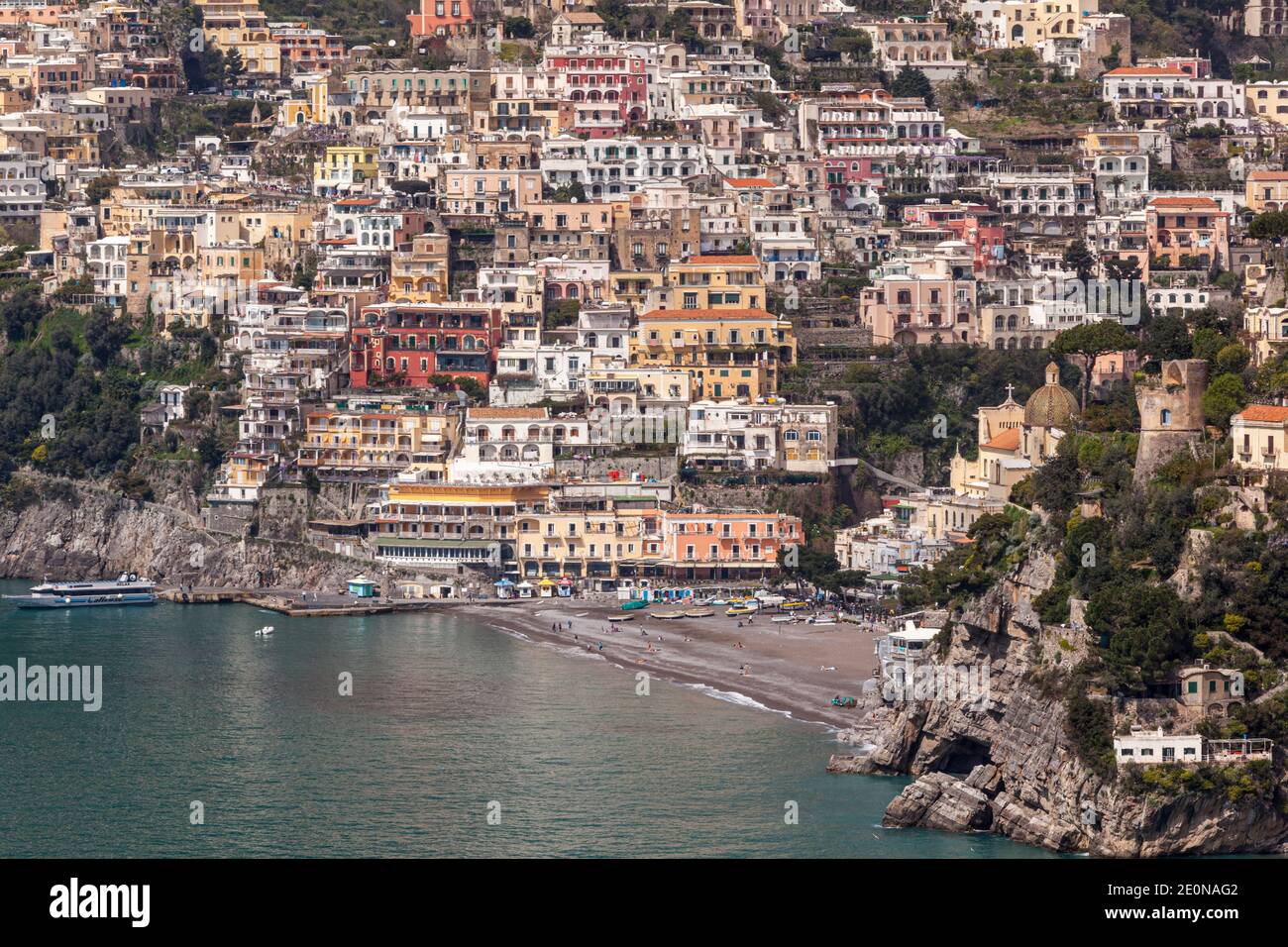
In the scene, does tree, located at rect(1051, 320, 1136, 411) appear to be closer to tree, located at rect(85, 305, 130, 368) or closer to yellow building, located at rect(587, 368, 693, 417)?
yellow building, located at rect(587, 368, 693, 417)

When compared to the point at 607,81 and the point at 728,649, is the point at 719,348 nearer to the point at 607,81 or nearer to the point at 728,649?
the point at 728,649

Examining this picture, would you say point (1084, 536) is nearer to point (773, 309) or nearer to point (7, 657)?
point (7, 657)

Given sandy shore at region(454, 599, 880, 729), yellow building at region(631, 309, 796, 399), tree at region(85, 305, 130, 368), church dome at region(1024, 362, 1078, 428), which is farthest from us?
tree at region(85, 305, 130, 368)

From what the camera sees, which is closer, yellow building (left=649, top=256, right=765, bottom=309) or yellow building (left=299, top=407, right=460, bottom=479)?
yellow building (left=299, top=407, right=460, bottom=479)

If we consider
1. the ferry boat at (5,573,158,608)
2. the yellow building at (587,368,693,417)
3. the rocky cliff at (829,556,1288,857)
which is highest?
the yellow building at (587,368,693,417)

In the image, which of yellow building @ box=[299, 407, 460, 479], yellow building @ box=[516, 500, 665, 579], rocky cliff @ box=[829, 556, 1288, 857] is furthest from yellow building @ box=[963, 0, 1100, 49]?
rocky cliff @ box=[829, 556, 1288, 857]
